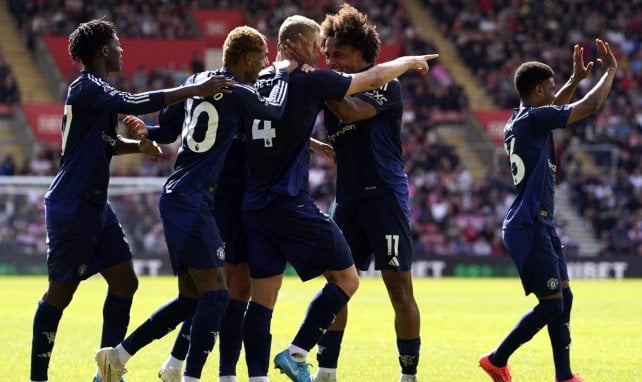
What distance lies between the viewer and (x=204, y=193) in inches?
316

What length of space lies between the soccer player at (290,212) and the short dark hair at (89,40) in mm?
1202

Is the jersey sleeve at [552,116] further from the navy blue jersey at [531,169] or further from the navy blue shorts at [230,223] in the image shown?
the navy blue shorts at [230,223]

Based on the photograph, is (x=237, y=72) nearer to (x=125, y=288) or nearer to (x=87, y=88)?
(x=87, y=88)

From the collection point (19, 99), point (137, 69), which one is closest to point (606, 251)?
point (137, 69)

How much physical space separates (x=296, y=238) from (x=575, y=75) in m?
2.99

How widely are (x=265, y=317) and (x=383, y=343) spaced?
16.8 feet

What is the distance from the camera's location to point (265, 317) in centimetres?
830

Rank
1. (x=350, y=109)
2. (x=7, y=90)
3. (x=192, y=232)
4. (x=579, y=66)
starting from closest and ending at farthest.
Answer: (x=192, y=232) < (x=350, y=109) < (x=579, y=66) < (x=7, y=90)

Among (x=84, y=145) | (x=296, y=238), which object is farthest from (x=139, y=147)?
(x=296, y=238)

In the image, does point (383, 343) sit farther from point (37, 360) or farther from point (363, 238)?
point (37, 360)

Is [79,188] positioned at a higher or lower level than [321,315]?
higher

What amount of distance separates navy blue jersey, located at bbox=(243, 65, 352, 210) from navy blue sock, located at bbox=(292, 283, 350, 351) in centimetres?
80

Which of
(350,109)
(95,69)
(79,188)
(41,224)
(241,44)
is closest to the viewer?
(241,44)

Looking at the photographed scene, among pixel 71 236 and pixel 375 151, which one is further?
pixel 375 151
